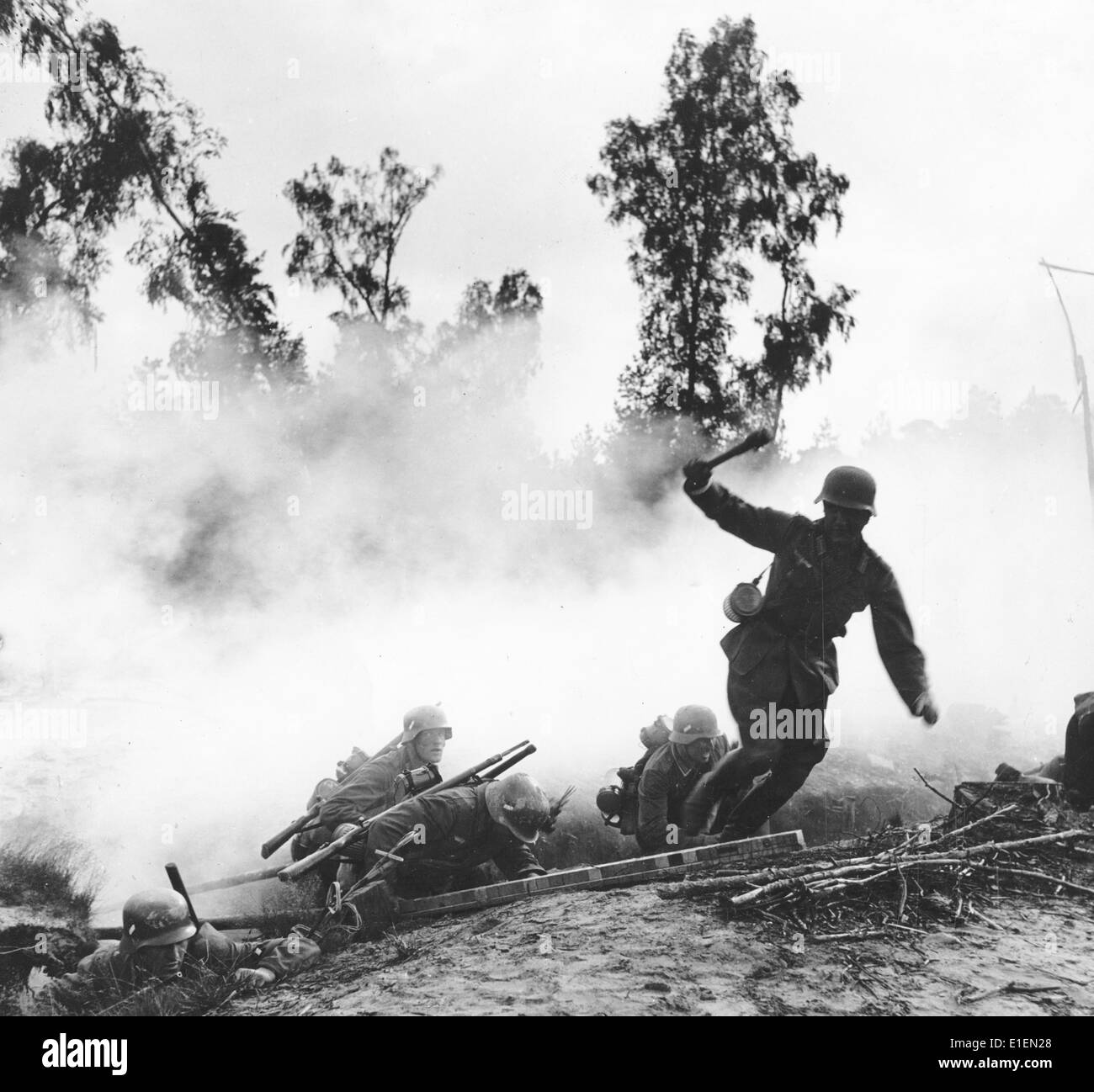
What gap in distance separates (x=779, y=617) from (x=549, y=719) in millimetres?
2293

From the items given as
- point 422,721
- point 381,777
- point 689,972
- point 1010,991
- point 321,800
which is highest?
point 422,721

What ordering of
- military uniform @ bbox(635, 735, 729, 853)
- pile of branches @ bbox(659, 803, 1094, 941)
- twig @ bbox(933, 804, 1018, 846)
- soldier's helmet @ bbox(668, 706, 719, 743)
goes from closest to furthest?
pile of branches @ bbox(659, 803, 1094, 941) → twig @ bbox(933, 804, 1018, 846) → military uniform @ bbox(635, 735, 729, 853) → soldier's helmet @ bbox(668, 706, 719, 743)

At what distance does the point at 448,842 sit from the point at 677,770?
1.60 metres

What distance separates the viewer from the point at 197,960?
196 inches

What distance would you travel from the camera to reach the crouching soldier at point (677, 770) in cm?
644

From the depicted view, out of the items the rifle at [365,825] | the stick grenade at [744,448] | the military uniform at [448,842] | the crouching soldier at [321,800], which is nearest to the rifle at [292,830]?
the crouching soldier at [321,800]

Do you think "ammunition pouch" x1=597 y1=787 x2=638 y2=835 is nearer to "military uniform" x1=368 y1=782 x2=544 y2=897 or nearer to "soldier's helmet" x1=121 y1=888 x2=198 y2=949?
"military uniform" x1=368 y1=782 x2=544 y2=897

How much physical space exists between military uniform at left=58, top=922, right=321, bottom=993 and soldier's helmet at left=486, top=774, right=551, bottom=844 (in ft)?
4.05

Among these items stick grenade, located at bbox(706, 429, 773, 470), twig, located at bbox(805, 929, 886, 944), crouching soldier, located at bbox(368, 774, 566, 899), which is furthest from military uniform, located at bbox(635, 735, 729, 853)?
stick grenade, located at bbox(706, 429, 773, 470)

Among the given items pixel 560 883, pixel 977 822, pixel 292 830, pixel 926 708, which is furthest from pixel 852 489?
pixel 292 830

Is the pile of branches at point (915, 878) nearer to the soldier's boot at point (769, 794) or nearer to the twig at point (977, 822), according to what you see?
the twig at point (977, 822)

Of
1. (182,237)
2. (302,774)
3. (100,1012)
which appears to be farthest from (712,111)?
(100,1012)

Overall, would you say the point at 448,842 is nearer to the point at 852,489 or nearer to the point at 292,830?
the point at 292,830

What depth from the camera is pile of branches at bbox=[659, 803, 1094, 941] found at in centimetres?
484
